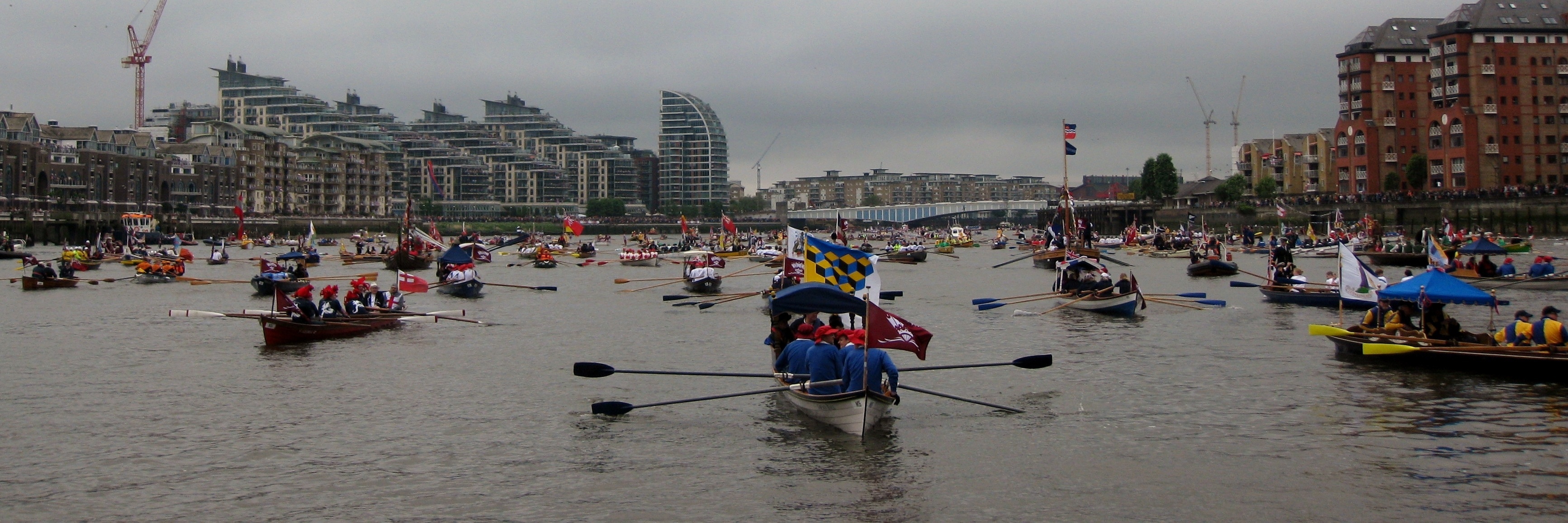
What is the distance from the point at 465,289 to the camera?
5344 centimetres

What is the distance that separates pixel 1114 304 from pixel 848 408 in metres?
23.6

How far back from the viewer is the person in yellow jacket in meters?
23.9

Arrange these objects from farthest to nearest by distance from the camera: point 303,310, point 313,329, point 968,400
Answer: point 313,329 < point 303,310 < point 968,400

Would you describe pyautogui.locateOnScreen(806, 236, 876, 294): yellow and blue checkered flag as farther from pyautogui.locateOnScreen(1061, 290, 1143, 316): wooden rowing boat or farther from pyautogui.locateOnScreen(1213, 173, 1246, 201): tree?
pyautogui.locateOnScreen(1213, 173, 1246, 201): tree

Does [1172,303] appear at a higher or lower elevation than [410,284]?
lower

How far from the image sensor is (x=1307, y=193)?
158125 mm

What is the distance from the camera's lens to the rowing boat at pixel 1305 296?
4188 centimetres

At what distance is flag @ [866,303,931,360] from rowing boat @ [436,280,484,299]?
36.2 metres

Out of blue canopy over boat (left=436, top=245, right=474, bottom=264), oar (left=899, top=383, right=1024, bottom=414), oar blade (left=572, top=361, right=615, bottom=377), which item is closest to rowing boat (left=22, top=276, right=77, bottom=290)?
blue canopy over boat (left=436, top=245, right=474, bottom=264)

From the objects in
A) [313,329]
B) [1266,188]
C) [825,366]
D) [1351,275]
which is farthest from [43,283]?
[1266,188]

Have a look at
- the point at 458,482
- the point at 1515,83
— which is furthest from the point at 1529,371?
the point at 1515,83

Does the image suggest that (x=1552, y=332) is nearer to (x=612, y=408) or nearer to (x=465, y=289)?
(x=612, y=408)

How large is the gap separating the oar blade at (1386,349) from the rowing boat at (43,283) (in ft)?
186

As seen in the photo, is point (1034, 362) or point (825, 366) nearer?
point (825, 366)
